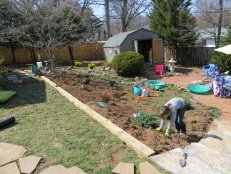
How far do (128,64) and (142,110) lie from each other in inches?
261

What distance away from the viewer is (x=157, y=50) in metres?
18.0

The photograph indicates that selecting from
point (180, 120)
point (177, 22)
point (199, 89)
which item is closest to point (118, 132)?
point (180, 120)

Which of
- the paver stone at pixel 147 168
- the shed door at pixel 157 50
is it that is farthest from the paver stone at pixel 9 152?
the shed door at pixel 157 50

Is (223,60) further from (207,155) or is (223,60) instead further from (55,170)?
(55,170)

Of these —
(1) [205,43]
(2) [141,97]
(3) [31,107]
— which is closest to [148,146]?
(3) [31,107]

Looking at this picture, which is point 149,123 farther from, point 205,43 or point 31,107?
point 205,43

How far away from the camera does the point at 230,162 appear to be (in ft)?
14.1

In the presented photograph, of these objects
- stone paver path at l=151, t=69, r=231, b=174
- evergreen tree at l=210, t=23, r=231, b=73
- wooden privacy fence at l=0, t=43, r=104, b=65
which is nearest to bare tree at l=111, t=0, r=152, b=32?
wooden privacy fence at l=0, t=43, r=104, b=65

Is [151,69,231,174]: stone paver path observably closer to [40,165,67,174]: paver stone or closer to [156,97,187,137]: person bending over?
[156,97,187,137]: person bending over

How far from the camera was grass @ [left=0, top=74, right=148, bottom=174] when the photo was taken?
4.04 m

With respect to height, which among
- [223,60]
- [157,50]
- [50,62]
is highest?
[157,50]

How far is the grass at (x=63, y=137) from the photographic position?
404 cm

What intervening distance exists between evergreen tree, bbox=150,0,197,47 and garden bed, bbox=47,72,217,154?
29.3ft

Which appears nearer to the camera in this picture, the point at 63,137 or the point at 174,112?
the point at 63,137
